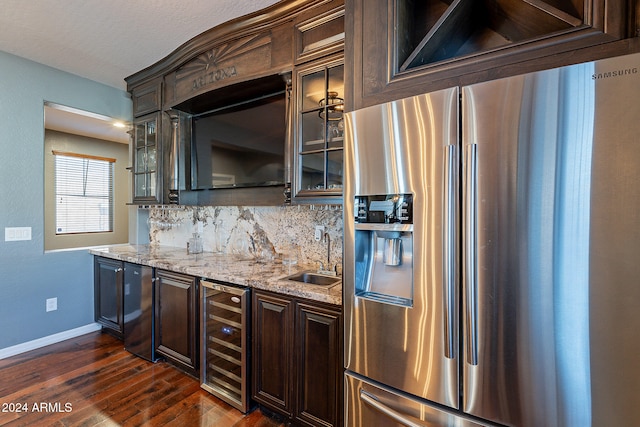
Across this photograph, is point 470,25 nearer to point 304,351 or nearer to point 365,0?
point 365,0

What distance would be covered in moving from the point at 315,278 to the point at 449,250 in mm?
1249

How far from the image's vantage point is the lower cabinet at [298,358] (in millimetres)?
1600

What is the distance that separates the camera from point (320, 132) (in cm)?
195

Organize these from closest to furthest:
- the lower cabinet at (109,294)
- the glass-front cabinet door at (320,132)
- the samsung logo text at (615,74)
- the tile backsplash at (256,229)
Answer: the samsung logo text at (615,74) < the glass-front cabinet door at (320,132) < the tile backsplash at (256,229) < the lower cabinet at (109,294)

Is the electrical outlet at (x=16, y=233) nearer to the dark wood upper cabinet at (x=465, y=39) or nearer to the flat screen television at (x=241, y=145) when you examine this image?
the flat screen television at (x=241, y=145)

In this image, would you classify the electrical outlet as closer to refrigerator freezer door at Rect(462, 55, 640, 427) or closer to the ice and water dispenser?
the ice and water dispenser

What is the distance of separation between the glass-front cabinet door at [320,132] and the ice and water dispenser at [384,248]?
543 mm

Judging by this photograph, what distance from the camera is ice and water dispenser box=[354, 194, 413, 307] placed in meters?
1.22

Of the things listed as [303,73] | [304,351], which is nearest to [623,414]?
[304,351]

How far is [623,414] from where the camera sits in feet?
2.83

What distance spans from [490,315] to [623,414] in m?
0.40

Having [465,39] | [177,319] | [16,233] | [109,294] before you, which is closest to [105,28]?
[16,233]

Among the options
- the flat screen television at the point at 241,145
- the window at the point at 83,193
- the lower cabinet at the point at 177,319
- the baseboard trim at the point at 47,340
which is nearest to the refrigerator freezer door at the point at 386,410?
the lower cabinet at the point at 177,319

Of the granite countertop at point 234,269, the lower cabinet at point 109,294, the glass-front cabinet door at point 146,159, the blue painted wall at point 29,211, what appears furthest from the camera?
the glass-front cabinet door at point 146,159
